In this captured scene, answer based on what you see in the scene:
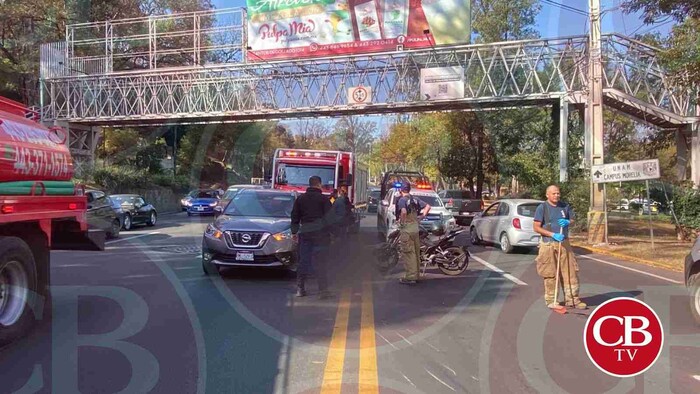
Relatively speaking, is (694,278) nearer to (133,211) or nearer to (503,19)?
(133,211)

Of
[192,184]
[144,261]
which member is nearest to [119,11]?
[192,184]

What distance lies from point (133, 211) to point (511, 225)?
14.4m

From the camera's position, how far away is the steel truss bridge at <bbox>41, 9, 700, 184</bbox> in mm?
23016

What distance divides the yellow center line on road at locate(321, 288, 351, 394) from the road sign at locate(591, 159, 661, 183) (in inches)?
431

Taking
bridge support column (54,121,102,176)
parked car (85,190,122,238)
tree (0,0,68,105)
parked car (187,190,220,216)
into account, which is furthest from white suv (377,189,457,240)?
tree (0,0,68,105)

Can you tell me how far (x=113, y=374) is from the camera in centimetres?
539

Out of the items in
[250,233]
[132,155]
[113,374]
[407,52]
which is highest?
[407,52]

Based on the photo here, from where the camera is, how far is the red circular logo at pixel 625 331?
349cm

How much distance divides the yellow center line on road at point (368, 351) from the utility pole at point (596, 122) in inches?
450

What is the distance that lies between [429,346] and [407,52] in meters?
22.0

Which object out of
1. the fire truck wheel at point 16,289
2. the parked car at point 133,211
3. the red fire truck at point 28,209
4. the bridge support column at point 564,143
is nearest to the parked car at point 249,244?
the red fire truck at point 28,209

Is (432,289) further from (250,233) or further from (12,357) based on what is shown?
(12,357)

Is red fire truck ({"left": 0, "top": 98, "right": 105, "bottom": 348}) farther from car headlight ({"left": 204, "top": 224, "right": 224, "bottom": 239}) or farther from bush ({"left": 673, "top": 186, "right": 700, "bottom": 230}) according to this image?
bush ({"left": 673, "top": 186, "right": 700, "bottom": 230})

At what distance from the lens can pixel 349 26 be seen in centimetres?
2716
